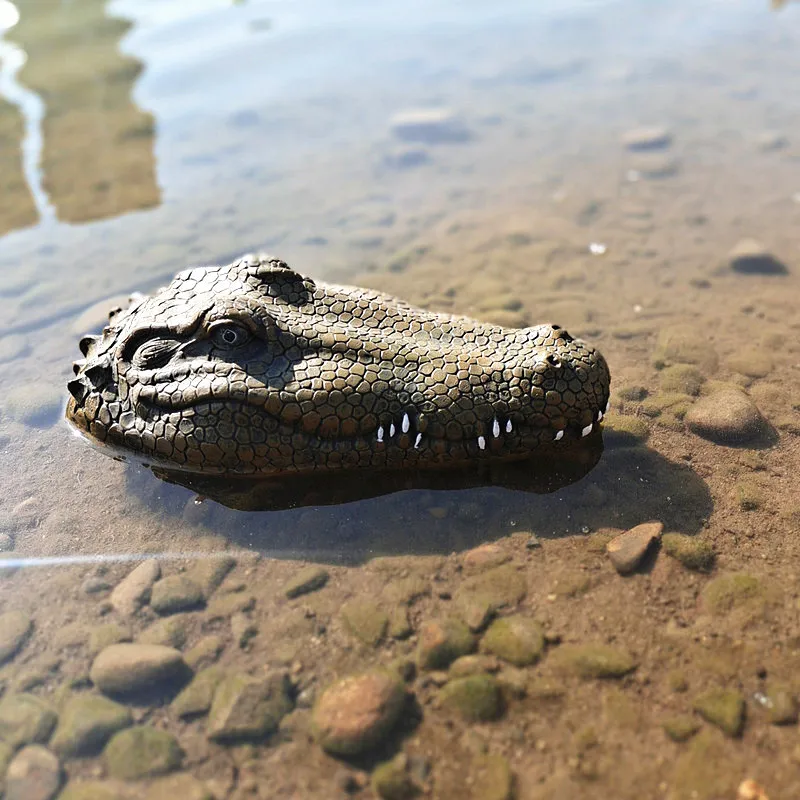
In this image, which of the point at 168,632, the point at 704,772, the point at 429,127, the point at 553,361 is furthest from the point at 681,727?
the point at 429,127

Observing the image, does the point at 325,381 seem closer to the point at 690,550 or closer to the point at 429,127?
the point at 690,550

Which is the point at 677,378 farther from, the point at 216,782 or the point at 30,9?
the point at 30,9

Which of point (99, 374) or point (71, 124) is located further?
point (71, 124)

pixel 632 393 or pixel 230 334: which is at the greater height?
pixel 230 334

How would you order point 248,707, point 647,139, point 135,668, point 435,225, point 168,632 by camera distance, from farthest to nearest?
point 647,139, point 435,225, point 168,632, point 135,668, point 248,707

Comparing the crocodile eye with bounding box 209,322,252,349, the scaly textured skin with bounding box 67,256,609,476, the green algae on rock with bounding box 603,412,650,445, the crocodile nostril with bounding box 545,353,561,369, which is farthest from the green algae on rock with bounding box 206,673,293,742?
the green algae on rock with bounding box 603,412,650,445

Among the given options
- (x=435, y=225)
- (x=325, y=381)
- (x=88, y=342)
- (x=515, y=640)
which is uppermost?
(x=325, y=381)

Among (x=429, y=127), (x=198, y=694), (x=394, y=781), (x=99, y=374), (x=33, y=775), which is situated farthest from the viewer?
(x=429, y=127)

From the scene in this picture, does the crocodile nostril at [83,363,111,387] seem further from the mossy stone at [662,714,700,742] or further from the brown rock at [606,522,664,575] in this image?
the mossy stone at [662,714,700,742]

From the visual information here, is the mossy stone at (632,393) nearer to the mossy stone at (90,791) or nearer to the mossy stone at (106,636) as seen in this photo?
the mossy stone at (106,636)
